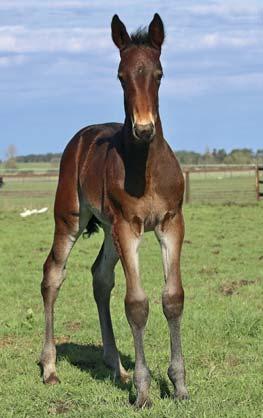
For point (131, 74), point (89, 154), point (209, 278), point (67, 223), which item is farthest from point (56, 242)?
point (209, 278)

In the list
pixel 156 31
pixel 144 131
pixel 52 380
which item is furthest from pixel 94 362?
pixel 156 31

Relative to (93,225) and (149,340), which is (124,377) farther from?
(93,225)

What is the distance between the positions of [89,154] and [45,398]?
7.45ft

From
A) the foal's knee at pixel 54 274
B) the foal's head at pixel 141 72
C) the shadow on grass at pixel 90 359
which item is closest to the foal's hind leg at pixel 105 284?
the shadow on grass at pixel 90 359

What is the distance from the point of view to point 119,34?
5785 millimetres

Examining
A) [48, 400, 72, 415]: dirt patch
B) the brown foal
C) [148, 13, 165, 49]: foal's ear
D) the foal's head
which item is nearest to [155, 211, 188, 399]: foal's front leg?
the brown foal

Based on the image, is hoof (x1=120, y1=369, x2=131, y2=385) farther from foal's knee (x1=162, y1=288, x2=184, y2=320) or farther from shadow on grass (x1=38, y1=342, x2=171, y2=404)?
foal's knee (x1=162, y1=288, x2=184, y2=320)

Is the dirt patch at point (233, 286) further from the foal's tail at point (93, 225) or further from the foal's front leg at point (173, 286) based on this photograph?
the foal's front leg at point (173, 286)

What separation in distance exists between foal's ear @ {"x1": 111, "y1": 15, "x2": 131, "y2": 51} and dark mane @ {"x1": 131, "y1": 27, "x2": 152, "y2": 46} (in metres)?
0.05

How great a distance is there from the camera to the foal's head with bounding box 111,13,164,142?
204 inches

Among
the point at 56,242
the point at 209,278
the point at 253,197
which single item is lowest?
the point at 253,197

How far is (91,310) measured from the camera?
9430 mm

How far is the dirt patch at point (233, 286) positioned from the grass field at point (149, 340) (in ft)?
0.05

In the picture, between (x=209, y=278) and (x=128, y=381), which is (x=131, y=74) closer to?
(x=128, y=381)
